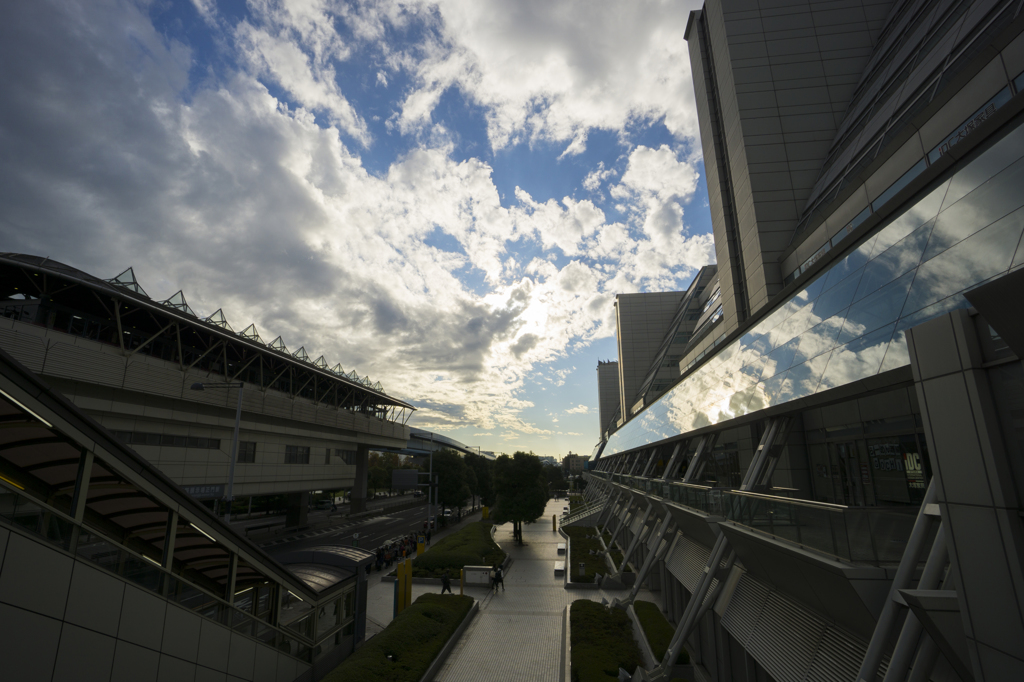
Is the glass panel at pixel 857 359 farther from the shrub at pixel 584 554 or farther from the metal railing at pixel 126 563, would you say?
the shrub at pixel 584 554

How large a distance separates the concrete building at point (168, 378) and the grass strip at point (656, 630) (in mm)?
22677

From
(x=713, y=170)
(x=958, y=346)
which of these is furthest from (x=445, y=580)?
(x=713, y=170)

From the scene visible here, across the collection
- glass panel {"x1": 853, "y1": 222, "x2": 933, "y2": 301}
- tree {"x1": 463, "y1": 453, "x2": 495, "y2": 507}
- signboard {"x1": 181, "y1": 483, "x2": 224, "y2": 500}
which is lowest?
tree {"x1": 463, "y1": 453, "x2": 495, "y2": 507}

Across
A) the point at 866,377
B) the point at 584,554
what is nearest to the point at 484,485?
the point at 584,554

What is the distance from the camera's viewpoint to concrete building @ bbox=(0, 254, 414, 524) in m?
23.2

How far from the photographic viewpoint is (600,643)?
1509 cm

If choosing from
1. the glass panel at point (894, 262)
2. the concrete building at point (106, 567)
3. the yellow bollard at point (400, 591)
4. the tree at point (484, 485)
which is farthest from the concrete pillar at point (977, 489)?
the tree at point (484, 485)

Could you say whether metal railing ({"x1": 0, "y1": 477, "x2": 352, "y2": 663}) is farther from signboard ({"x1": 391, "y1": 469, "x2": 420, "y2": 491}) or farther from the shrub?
signboard ({"x1": 391, "y1": 469, "x2": 420, "y2": 491})

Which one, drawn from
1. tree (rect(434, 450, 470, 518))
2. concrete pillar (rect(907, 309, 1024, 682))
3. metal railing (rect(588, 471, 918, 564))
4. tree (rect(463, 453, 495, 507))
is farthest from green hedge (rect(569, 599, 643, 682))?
tree (rect(463, 453, 495, 507))

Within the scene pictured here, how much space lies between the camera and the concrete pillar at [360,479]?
55.8 meters

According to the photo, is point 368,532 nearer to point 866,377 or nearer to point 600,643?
point 600,643

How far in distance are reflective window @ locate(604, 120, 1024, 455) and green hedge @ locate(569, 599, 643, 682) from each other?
26.9 ft

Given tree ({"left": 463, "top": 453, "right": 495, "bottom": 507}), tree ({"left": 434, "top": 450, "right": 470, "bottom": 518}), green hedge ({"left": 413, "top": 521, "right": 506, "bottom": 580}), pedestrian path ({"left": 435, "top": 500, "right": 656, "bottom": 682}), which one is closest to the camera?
pedestrian path ({"left": 435, "top": 500, "right": 656, "bottom": 682})

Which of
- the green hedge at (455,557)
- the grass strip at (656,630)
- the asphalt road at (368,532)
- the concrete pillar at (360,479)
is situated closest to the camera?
the grass strip at (656,630)
